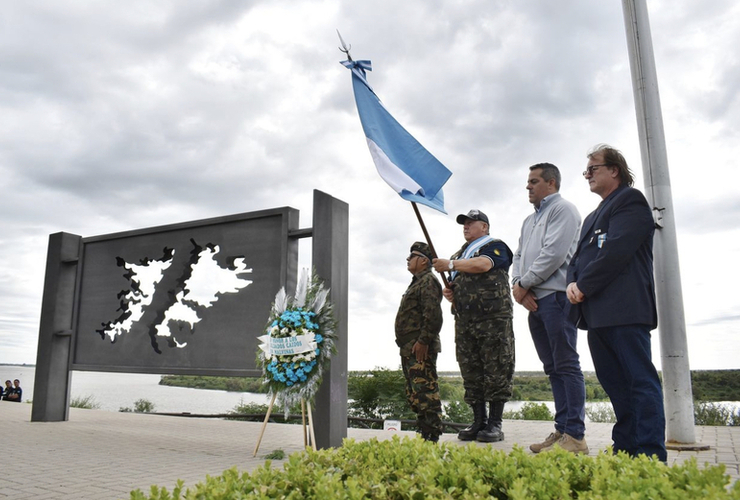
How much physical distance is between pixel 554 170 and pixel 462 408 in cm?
502

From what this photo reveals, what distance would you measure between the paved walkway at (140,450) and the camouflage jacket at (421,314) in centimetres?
106

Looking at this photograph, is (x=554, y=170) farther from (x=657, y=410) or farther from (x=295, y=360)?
(x=295, y=360)

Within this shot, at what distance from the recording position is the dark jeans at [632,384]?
9.29ft

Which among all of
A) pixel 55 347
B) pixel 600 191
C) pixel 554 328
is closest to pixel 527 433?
pixel 554 328

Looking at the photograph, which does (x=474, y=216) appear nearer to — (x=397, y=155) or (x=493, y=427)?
(x=397, y=155)

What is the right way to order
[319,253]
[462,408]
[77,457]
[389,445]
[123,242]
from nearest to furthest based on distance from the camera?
[389,445], [77,457], [319,253], [123,242], [462,408]

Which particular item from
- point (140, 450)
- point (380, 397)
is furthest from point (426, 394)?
point (380, 397)

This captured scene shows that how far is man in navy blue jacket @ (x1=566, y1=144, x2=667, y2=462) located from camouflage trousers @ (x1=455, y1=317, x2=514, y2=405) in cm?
141

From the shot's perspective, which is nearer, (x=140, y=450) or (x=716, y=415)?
(x=140, y=450)

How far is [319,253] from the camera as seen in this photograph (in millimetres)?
5527

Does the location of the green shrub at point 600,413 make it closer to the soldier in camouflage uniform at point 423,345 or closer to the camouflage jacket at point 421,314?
the soldier in camouflage uniform at point 423,345

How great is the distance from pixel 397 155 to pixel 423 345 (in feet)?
5.33

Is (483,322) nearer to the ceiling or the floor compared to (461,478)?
nearer to the ceiling

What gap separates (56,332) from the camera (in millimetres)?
8188
